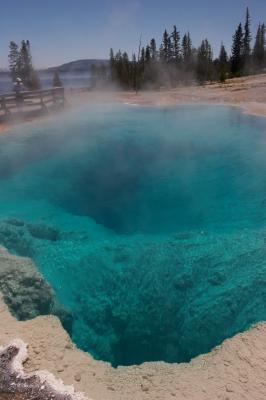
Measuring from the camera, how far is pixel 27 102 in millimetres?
20656

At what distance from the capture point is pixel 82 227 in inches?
339

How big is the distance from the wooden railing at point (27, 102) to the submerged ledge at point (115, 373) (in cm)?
1561

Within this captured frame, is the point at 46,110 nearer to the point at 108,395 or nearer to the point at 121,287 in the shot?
the point at 121,287

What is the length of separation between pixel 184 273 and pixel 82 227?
119 inches

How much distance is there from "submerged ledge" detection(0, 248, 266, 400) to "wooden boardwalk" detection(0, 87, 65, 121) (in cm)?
1559

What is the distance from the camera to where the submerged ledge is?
390 centimetres

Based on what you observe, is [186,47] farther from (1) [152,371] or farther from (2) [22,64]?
(1) [152,371]

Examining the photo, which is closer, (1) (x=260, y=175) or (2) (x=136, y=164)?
(1) (x=260, y=175)

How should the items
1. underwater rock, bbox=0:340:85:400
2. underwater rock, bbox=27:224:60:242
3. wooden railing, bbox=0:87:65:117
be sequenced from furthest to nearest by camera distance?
wooden railing, bbox=0:87:65:117, underwater rock, bbox=27:224:60:242, underwater rock, bbox=0:340:85:400

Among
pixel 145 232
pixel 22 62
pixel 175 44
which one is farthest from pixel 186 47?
pixel 145 232

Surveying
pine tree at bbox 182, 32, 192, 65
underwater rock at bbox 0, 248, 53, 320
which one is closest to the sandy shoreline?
underwater rock at bbox 0, 248, 53, 320

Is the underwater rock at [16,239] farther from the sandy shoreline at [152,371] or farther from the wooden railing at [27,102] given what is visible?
the wooden railing at [27,102]

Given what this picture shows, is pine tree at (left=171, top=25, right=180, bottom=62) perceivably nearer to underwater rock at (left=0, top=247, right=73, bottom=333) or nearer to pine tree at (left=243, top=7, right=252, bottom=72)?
pine tree at (left=243, top=7, right=252, bottom=72)

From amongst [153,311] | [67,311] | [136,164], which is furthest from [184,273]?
[136,164]
